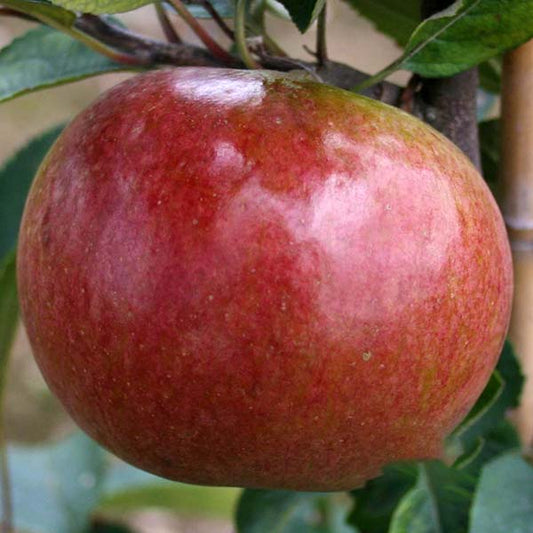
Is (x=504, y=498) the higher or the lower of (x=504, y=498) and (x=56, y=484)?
the higher

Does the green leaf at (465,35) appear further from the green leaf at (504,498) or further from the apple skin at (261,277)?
the green leaf at (504,498)

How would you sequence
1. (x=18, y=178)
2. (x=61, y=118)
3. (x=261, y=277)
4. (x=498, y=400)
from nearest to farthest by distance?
(x=261, y=277), (x=498, y=400), (x=18, y=178), (x=61, y=118)

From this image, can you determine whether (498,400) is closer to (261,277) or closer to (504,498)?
(504,498)

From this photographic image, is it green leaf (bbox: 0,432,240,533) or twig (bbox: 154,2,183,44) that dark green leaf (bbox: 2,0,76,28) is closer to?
twig (bbox: 154,2,183,44)

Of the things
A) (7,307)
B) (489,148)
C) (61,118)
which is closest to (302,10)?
(489,148)

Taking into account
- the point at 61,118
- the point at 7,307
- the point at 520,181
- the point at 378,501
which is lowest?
the point at 61,118

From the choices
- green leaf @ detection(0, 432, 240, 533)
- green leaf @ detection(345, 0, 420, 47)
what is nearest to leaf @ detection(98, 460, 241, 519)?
green leaf @ detection(0, 432, 240, 533)

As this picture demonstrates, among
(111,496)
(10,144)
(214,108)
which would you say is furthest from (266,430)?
(10,144)
